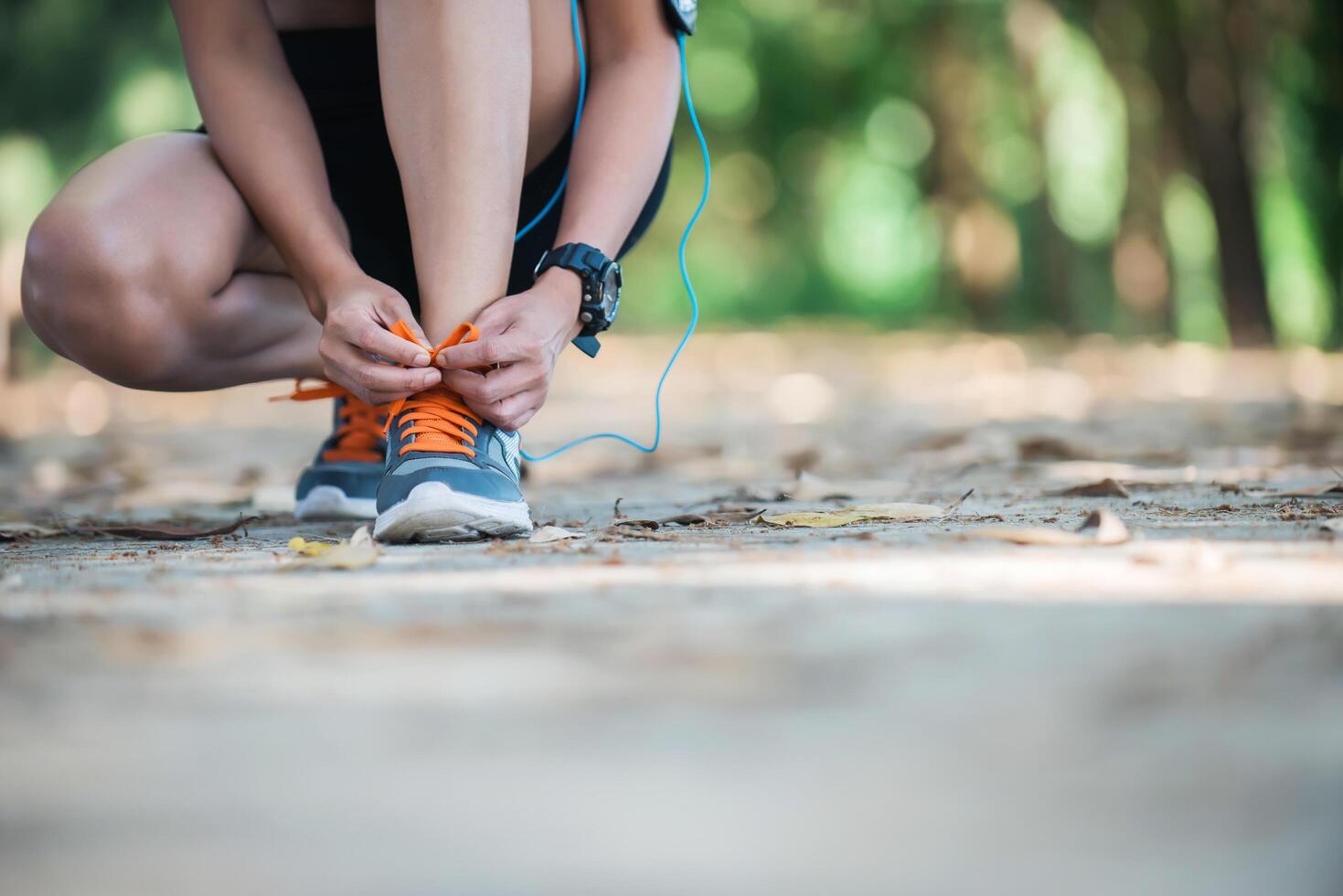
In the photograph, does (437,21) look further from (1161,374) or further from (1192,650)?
(1161,374)

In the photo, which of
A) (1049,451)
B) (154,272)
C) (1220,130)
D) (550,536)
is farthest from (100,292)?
(1220,130)

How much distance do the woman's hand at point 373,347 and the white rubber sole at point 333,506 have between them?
1.35ft

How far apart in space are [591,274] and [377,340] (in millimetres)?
323

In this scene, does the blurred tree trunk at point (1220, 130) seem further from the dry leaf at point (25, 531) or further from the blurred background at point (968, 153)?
the dry leaf at point (25, 531)

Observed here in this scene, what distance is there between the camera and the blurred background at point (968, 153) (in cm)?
1012

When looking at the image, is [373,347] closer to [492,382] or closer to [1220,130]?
[492,382]

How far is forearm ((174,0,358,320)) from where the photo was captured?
2.05 m

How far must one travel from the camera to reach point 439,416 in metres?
1.83

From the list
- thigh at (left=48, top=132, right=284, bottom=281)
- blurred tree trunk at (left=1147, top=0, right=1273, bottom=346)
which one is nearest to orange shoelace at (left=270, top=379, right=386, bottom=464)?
thigh at (left=48, top=132, right=284, bottom=281)

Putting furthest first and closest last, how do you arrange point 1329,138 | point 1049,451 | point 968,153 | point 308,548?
point 968,153 < point 1329,138 < point 1049,451 < point 308,548

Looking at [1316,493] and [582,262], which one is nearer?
[582,262]

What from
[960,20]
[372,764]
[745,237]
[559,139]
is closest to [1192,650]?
[372,764]

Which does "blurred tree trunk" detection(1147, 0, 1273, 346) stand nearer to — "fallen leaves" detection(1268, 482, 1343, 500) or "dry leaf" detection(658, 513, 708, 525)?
"fallen leaves" detection(1268, 482, 1343, 500)

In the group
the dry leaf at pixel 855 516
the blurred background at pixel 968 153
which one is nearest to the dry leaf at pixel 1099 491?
the dry leaf at pixel 855 516
